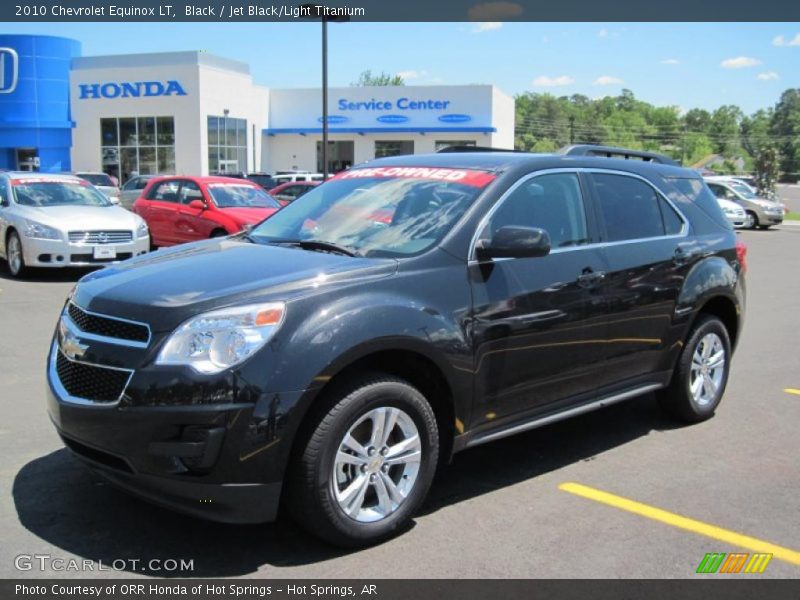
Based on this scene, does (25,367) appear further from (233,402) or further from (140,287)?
(233,402)

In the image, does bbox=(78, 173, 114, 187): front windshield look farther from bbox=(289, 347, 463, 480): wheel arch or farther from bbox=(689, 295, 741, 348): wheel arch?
bbox=(289, 347, 463, 480): wheel arch

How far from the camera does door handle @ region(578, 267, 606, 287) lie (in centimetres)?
450

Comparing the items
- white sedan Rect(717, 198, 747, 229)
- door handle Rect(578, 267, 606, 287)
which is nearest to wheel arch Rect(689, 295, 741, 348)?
door handle Rect(578, 267, 606, 287)

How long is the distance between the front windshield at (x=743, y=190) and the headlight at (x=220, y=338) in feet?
97.9

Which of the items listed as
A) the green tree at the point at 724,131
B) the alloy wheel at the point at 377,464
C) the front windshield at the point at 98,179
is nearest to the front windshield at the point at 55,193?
the alloy wheel at the point at 377,464

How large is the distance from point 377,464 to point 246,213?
33.6 feet

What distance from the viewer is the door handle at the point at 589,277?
A: 4500 mm

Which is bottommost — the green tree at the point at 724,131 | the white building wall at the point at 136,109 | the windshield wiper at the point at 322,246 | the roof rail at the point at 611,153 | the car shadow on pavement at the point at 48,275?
the car shadow on pavement at the point at 48,275

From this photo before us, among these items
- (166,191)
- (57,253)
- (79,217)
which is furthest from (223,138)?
(57,253)

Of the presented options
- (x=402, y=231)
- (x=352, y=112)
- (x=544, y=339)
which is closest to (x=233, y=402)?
(x=402, y=231)

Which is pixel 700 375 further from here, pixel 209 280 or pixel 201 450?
pixel 201 450

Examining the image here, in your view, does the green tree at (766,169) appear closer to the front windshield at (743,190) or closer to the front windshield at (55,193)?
the front windshield at (743,190)

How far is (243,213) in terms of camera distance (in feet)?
43.2
